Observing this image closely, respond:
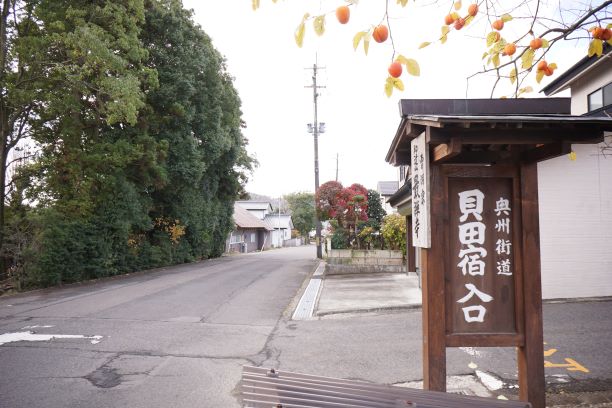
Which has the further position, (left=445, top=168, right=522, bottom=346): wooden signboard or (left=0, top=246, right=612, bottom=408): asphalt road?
(left=0, top=246, right=612, bottom=408): asphalt road

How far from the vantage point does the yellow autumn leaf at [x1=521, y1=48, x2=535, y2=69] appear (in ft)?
11.8

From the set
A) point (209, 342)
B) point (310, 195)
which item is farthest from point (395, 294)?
point (310, 195)

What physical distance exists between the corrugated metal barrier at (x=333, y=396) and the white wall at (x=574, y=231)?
8599 mm

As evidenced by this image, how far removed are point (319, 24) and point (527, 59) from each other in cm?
219

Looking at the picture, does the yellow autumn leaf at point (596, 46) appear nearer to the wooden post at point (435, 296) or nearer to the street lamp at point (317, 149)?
Result: the wooden post at point (435, 296)

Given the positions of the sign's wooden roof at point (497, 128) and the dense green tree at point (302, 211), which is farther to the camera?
the dense green tree at point (302, 211)

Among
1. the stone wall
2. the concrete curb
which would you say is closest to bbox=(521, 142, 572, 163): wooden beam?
the concrete curb

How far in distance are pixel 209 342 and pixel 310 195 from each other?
69670 mm

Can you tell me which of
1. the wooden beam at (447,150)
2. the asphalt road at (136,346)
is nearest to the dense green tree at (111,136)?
the asphalt road at (136,346)

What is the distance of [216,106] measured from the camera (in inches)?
875

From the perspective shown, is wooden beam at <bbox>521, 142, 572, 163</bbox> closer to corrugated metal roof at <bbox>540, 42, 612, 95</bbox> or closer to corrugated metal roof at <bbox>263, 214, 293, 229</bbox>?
corrugated metal roof at <bbox>540, 42, 612, 95</bbox>

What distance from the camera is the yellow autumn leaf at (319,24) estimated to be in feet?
8.34

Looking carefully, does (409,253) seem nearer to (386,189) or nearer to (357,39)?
(357,39)

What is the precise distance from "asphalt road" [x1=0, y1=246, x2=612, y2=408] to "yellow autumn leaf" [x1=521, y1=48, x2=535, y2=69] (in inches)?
143
